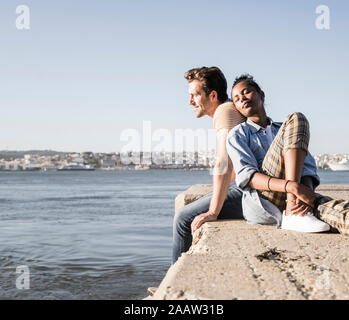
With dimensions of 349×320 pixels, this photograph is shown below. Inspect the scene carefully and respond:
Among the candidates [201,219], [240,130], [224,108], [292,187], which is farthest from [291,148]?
[201,219]

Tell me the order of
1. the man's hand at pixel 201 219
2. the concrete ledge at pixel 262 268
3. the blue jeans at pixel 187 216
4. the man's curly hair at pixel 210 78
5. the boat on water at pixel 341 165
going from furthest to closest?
the boat on water at pixel 341 165, the man's curly hair at pixel 210 78, the blue jeans at pixel 187 216, the man's hand at pixel 201 219, the concrete ledge at pixel 262 268

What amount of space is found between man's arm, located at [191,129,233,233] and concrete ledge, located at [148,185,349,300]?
0.92 feet

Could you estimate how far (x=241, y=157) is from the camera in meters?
3.18

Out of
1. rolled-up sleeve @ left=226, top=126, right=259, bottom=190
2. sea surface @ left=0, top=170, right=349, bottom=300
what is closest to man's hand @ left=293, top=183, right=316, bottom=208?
rolled-up sleeve @ left=226, top=126, right=259, bottom=190

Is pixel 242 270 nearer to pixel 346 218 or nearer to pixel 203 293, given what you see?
pixel 203 293

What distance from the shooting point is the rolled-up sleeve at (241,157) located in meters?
3.15

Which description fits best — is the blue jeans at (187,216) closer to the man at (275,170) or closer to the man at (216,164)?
the man at (216,164)

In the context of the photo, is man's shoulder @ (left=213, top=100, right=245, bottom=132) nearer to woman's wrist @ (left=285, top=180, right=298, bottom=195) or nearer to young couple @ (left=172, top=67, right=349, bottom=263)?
young couple @ (left=172, top=67, right=349, bottom=263)

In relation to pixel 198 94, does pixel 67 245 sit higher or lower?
lower

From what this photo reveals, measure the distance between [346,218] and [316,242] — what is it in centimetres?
27

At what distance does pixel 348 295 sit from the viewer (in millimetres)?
1785

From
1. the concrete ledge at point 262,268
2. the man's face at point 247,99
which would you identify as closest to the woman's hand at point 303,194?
the concrete ledge at point 262,268
